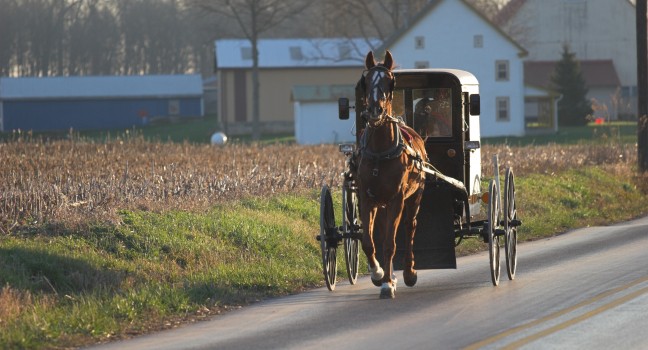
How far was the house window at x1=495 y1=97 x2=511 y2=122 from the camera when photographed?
78.9 meters

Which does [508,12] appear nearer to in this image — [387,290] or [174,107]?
[174,107]

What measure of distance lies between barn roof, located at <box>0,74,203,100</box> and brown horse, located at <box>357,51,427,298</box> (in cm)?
9067

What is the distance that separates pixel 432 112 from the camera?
16.1m

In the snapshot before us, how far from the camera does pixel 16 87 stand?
343 ft

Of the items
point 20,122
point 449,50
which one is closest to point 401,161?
point 449,50

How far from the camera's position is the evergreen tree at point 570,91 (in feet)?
278

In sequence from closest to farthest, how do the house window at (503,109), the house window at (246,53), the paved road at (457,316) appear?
1. the paved road at (457,316)
2. the house window at (503,109)
3. the house window at (246,53)

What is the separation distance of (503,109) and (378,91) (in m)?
66.5

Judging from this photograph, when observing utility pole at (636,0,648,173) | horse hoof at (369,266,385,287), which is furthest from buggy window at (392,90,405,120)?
utility pole at (636,0,648,173)

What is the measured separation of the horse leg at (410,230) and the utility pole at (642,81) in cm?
1944

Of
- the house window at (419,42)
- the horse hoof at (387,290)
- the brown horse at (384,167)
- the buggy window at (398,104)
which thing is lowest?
the horse hoof at (387,290)

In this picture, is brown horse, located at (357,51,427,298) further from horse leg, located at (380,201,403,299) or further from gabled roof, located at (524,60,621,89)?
gabled roof, located at (524,60,621,89)

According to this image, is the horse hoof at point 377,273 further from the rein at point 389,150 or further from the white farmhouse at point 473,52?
the white farmhouse at point 473,52

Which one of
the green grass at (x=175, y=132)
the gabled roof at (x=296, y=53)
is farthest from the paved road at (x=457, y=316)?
the gabled roof at (x=296, y=53)
